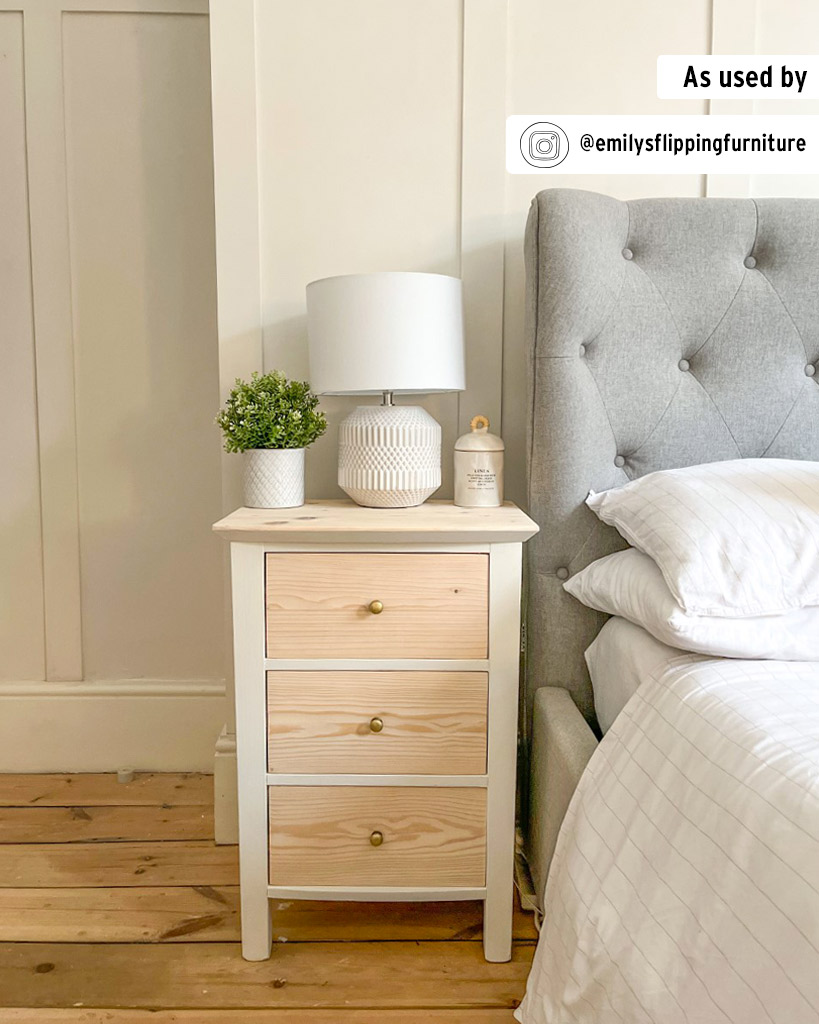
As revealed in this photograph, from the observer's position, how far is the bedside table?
1197 mm

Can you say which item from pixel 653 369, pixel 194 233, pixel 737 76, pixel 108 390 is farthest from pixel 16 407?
pixel 737 76

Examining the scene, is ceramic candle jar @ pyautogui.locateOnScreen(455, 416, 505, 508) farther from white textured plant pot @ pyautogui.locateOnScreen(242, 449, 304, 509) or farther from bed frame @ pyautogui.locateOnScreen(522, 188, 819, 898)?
white textured plant pot @ pyautogui.locateOnScreen(242, 449, 304, 509)

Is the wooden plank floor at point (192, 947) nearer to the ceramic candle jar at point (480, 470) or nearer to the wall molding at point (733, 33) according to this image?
the ceramic candle jar at point (480, 470)

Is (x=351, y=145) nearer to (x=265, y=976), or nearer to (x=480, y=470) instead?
(x=480, y=470)

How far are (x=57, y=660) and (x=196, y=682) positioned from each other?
0.35 metres

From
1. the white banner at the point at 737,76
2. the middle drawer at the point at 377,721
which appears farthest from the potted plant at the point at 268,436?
the white banner at the point at 737,76

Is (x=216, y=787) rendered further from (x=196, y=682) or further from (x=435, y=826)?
(x=435, y=826)

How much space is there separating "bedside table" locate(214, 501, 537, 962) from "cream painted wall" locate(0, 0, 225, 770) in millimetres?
719

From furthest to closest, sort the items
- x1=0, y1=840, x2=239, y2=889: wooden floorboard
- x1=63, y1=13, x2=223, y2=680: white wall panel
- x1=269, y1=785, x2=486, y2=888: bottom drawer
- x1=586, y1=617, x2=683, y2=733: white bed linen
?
x1=63, y1=13, x2=223, y2=680: white wall panel, x1=0, y1=840, x2=239, y2=889: wooden floorboard, x1=269, y1=785, x2=486, y2=888: bottom drawer, x1=586, y1=617, x2=683, y2=733: white bed linen

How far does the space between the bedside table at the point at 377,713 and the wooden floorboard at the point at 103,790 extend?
0.62 meters

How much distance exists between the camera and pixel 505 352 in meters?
1.55

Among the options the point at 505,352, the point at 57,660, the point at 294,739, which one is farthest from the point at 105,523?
the point at 505,352

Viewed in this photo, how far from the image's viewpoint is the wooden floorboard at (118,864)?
147cm

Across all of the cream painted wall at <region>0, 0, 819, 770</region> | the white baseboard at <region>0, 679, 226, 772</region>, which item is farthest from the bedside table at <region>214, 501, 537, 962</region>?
the white baseboard at <region>0, 679, 226, 772</region>
